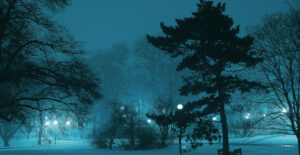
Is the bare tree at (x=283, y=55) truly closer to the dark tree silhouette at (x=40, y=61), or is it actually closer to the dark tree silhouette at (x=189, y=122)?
the dark tree silhouette at (x=189, y=122)

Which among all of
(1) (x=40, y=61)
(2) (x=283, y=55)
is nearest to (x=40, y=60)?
(1) (x=40, y=61)

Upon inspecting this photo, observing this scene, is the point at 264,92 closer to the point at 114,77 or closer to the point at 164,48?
the point at 164,48

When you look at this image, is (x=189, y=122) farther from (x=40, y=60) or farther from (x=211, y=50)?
(x=40, y=60)

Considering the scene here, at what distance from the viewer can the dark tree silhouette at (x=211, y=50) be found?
12789 millimetres

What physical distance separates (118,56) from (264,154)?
102ft

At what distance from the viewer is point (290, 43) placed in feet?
38.9

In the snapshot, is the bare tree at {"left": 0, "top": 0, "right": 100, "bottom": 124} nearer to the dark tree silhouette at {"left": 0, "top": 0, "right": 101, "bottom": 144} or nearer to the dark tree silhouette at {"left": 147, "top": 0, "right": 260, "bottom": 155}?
the dark tree silhouette at {"left": 0, "top": 0, "right": 101, "bottom": 144}

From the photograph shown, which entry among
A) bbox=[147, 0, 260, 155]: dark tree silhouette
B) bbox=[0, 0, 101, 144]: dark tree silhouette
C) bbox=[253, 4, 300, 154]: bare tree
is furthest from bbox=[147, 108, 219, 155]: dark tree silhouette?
bbox=[0, 0, 101, 144]: dark tree silhouette

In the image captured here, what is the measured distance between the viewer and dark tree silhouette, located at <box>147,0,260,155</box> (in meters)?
12.8

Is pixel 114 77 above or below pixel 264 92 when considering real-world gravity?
above

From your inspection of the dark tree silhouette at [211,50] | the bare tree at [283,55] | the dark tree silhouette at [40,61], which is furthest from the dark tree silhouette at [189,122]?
the dark tree silhouette at [40,61]

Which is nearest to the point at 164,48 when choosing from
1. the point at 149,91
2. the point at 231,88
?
the point at 231,88

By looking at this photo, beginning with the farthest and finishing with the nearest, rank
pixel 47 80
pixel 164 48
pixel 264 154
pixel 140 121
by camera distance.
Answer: pixel 140 121 < pixel 264 154 < pixel 164 48 < pixel 47 80

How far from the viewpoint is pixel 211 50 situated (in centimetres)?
1274
